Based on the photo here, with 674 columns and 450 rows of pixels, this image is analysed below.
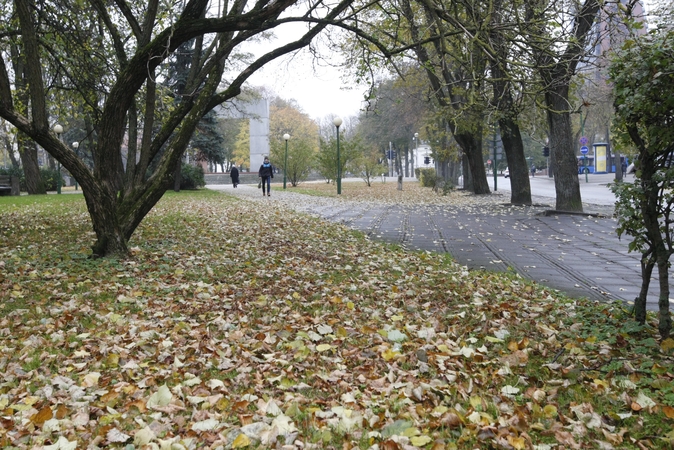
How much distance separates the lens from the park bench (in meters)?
25.1

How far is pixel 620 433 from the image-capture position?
105 inches

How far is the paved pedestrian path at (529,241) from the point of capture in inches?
253

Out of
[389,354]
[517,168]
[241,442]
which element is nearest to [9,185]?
[517,168]

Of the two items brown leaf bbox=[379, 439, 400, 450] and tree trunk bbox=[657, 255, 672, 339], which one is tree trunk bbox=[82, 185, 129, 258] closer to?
brown leaf bbox=[379, 439, 400, 450]

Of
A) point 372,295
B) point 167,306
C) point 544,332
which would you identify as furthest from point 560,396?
point 167,306

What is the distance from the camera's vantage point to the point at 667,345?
12.2 feet

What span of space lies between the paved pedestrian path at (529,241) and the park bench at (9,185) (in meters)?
17.1

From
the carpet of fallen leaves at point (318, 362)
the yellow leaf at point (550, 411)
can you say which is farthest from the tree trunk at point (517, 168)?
the yellow leaf at point (550, 411)

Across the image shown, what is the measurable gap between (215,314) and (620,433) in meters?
3.56

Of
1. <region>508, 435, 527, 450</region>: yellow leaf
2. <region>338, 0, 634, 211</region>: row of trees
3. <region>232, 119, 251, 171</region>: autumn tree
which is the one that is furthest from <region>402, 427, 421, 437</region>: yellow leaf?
<region>232, 119, 251, 171</region>: autumn tree

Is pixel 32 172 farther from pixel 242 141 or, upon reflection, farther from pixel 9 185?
pixel 242 141

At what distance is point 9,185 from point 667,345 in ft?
93.0

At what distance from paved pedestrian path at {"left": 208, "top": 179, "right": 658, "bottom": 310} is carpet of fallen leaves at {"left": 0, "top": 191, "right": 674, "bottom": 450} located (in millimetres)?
823

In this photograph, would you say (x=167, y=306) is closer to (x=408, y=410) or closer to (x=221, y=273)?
(x=221, y=273)
